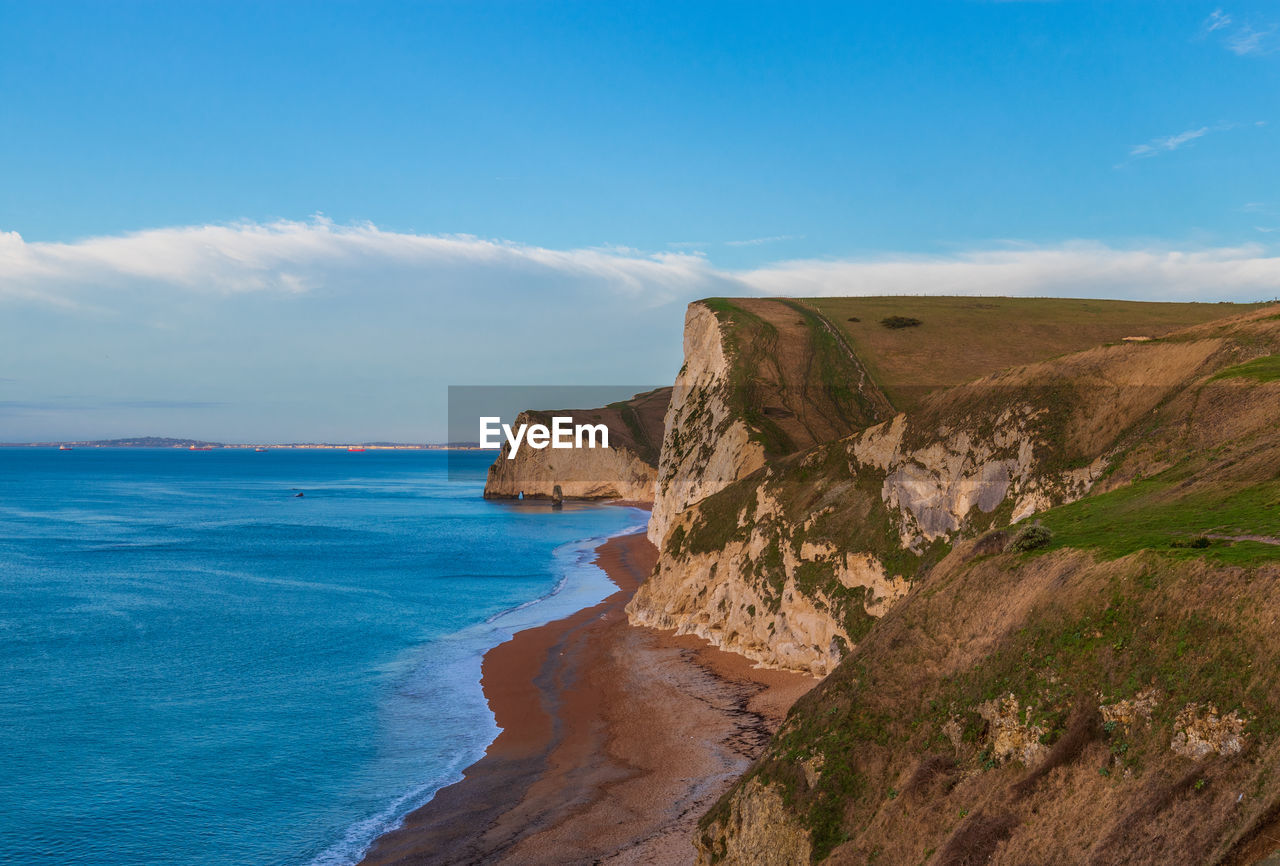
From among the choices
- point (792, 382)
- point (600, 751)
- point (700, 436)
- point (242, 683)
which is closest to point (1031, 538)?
point (600, 751)

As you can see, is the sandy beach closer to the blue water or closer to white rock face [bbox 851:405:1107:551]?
the blue water

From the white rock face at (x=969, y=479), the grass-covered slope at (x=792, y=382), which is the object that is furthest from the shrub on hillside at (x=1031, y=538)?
the grass-covered slope at (x=792, y=382)

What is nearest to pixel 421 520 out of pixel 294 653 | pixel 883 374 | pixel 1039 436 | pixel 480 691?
pixel 883 374

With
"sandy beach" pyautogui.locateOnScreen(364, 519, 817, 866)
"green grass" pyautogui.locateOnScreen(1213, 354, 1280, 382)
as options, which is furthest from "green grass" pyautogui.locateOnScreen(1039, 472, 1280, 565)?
"sandy beach" pyautogui.locateOnScreen(364, 519, 817, 866)

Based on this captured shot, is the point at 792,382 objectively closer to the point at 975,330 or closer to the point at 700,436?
the point at 700,436

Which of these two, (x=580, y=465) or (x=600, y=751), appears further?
(x=580, y=465)
